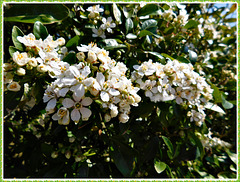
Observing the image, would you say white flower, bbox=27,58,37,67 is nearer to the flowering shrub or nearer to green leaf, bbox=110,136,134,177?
the flowering shrub

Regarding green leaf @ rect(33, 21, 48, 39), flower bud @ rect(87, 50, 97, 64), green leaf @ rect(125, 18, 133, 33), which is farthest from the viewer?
green leaf @ rect(125, 18, 133, 33)

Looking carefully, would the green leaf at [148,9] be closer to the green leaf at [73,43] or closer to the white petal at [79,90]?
the green leaf at [73,43]

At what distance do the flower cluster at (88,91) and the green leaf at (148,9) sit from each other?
61 cm

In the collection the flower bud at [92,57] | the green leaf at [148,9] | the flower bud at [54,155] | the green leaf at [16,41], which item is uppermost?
the green leaf at [148,9]

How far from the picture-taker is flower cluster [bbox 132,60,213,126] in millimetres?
1136

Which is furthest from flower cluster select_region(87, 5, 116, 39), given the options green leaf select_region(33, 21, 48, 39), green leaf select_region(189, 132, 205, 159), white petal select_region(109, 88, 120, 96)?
green leaf select_region(189, 132, 205, 159)

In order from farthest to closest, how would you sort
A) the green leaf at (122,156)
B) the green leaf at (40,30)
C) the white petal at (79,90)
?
the green leaf at (122,156)
the green leaf at (40,30)
the white petal at (79,90)

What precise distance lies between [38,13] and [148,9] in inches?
29.1

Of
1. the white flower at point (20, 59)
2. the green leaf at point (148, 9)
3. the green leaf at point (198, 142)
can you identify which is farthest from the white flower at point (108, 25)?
the green leaf at point (198, 142)

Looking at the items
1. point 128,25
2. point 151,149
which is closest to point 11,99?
point 128,25

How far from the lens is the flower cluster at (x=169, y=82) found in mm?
1136

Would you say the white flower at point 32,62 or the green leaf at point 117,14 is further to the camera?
the green leaf at point 117,14

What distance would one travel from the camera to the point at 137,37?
4.41 feet

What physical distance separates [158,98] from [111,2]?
802 millimetres
